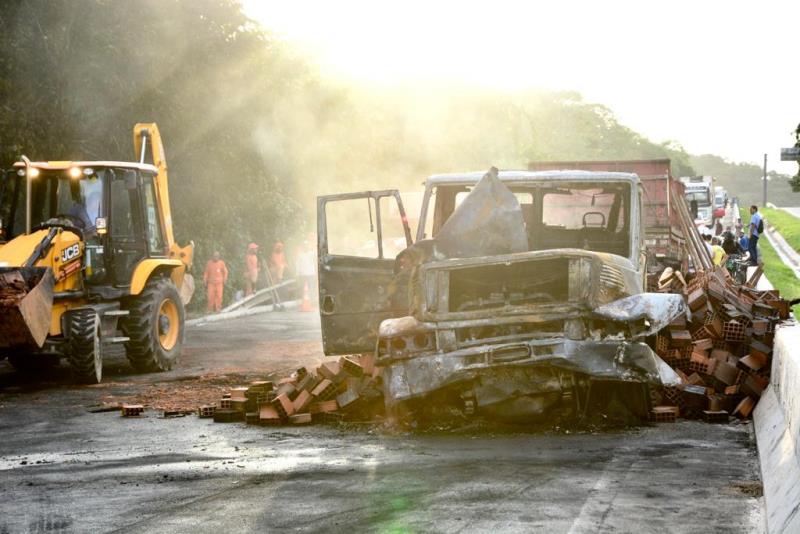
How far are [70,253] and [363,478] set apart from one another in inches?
319

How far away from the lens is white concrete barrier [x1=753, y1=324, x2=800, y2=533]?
20.2ft

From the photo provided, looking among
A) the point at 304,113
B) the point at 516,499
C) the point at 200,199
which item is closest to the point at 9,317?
the point at 516,499

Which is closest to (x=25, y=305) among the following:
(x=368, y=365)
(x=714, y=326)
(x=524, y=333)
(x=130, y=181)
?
(x=130, y=181)

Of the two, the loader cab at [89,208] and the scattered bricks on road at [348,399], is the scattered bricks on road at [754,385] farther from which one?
the loader cab at [89,208]

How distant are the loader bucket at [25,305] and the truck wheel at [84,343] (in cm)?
41

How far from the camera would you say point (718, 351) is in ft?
37.9

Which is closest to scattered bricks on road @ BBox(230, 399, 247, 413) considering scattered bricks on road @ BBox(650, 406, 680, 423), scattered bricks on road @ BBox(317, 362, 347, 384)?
scattered bricks on road @ BBox(317, 362, 347, 384)

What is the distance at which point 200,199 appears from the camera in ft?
92.5

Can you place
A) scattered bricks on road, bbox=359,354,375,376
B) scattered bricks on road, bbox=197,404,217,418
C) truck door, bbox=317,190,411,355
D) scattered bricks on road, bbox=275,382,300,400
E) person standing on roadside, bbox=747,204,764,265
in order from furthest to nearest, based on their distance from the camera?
person standing on roadside, bbox=747,204,764,265 → scattered bricks on road, bbox=197,404,217,418 → scattered bricks on road, bbox=275,382,300,400 → scattered bricks on road, bbox=359,354,375,376 → truck door, bbox=317,190,411,355

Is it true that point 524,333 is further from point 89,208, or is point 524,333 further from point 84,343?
point 89,208

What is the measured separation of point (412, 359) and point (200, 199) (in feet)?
63.4

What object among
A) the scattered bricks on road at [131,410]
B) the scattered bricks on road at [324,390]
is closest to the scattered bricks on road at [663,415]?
the scattered bricks on road at [324,390]

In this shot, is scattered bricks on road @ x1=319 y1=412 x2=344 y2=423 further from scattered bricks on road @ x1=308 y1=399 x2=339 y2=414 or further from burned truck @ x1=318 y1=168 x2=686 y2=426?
burned truck @ x1=318 y1=168 x2=686 y2=426

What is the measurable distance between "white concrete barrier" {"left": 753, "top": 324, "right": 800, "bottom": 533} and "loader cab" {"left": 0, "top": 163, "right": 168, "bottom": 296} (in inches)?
333
